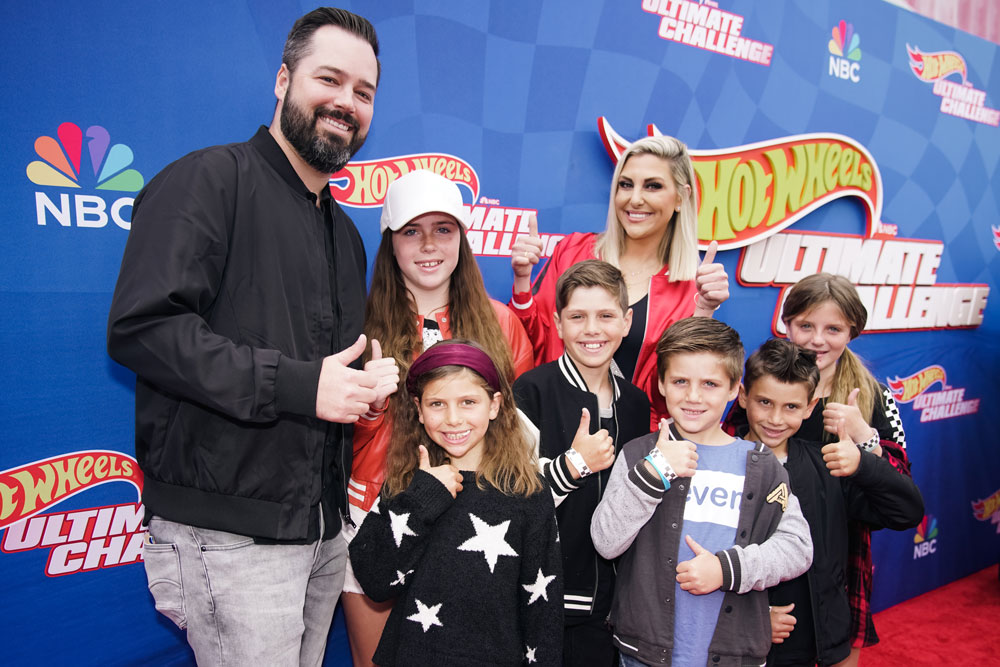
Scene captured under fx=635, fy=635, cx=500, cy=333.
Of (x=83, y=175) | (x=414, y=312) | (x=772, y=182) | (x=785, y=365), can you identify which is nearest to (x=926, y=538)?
(x=772, y=182)

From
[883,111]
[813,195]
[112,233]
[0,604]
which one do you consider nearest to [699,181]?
[813,195]

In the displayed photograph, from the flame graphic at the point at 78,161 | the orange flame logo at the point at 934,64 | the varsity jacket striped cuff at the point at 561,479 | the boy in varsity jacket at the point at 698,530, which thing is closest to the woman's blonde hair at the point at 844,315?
the boy in varsity jacket at the point at 698,530

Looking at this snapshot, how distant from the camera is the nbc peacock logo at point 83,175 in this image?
5.65 ft

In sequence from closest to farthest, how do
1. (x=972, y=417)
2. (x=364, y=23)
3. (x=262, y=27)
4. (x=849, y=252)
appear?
(x=364, y=23), (x=262, y=27), (x=849, y=252), (x=972, y=417)

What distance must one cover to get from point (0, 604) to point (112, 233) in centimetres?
108

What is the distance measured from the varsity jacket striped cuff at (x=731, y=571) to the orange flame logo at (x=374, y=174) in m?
1.58

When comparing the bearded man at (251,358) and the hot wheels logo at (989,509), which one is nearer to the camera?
the bearded man at (251,358)

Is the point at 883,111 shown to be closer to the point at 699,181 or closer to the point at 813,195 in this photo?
the point at 813,195

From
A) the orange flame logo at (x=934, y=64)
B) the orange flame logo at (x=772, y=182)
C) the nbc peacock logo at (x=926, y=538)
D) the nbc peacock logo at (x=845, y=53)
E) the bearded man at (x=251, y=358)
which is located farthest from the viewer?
the nbc peacock logo at (x=926, y=538)

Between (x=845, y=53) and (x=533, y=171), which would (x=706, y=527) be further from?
(x=845, y=53)

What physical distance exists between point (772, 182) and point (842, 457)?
5.91ft

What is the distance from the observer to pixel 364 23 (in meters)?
1.55

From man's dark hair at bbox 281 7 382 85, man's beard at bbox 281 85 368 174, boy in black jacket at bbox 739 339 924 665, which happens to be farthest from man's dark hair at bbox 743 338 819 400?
man's dark hair at bbox 281 7 382 85

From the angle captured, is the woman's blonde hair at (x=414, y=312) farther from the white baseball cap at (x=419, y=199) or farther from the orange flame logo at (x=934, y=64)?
the orange flame logo at (x=934, y=64)
